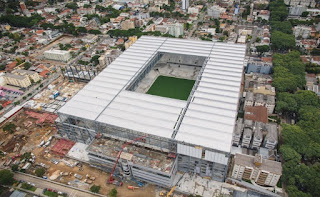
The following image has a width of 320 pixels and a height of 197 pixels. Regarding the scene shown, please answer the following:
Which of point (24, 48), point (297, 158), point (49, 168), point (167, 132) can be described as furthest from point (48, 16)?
point (297, 158)

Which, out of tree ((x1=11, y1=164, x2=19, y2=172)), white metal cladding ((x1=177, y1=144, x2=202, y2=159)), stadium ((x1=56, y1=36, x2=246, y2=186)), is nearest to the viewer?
white metal cladding ((x1=177, y1=144, x2=202, y2=159))

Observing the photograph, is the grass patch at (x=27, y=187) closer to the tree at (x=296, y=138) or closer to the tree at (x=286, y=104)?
the tree at (x=296, y=138)

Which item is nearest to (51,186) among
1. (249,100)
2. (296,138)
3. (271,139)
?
(271,139)

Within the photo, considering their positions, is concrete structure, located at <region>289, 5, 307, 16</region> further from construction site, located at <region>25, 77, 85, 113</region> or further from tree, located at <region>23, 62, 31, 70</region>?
tree, located at <region>23, 62, 31, 70</region>

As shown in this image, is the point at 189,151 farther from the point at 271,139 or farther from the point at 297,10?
the point at 297,10

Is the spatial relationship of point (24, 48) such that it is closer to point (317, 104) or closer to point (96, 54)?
point (96, 54)

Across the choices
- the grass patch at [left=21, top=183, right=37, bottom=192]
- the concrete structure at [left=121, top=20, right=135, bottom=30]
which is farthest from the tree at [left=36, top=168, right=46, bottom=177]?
the concrete structure at [left=121, top=20, right=135, bottom=30]

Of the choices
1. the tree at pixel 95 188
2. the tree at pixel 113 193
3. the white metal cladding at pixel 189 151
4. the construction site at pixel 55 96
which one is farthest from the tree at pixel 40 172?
the white metal cladding at pixel 189 151
